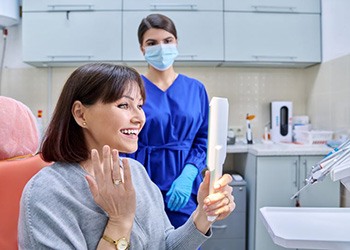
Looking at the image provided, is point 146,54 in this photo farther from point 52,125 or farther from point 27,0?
point 27,0

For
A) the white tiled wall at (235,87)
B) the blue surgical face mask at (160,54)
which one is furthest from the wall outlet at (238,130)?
the blue surgical face mask at (160,54)

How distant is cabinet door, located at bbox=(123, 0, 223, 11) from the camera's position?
2.31 meters

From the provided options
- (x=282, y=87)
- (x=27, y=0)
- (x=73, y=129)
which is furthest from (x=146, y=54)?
(x=282, y=87)

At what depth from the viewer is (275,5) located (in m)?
2.38

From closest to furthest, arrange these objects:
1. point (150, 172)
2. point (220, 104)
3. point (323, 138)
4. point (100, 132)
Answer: point (220, 104) < point (100, 132) < point (150, 172) < point (323, 138)

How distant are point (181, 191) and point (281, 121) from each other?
1.57 meters

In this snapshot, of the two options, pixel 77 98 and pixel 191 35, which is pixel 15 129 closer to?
pixel 77 98

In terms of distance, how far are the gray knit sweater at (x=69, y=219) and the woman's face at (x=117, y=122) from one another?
0.36 ft

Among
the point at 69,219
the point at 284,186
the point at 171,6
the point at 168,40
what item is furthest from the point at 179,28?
the point at 69,219

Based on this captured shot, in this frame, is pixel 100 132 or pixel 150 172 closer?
pixel 100 132

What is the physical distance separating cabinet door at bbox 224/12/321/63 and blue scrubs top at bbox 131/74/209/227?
111cm

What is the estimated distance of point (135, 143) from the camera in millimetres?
797

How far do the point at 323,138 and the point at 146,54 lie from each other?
1569mm

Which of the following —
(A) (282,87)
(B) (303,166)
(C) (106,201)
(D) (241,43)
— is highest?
(D) (241,43)
